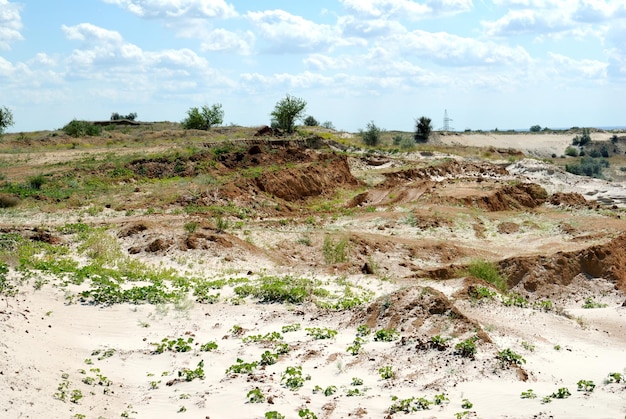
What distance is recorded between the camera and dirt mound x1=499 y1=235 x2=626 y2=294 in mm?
16500

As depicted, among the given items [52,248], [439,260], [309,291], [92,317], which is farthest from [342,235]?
[92,317]

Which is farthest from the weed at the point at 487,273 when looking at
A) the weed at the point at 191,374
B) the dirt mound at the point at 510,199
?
the dirt mound at the point at 510,199

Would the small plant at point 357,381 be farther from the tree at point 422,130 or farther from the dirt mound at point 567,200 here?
the tree at point 422,130

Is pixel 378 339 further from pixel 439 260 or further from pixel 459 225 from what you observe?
pixel 459 225

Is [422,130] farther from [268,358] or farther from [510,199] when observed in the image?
[268,358]

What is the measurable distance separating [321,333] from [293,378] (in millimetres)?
1886

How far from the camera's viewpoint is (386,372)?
9305mm

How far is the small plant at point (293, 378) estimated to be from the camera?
909 cm

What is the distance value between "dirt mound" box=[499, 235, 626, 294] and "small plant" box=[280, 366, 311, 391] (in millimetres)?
8946

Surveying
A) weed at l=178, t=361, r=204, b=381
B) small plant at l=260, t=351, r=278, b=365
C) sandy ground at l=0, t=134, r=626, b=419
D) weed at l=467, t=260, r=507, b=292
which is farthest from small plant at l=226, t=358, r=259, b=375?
weed at l=467, t=260, r=507, b=292

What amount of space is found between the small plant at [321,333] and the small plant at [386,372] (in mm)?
1642

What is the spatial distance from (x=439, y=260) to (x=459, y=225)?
4.51 m

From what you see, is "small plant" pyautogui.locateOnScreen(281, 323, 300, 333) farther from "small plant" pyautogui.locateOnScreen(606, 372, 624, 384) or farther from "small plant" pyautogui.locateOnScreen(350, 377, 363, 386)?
"small plant" pyautogui.locateOnScreen(606, 372, 624, 384)

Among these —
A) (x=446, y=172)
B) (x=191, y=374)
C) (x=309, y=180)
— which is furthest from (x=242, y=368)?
(x=446, y=172)
